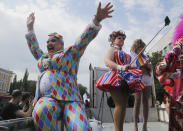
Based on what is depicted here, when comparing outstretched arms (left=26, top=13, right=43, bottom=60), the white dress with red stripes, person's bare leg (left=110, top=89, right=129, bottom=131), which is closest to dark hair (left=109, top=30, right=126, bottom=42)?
the white dress with red stripes

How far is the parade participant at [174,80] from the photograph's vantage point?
129cm

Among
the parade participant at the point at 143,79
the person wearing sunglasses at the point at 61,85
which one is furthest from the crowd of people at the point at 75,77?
the parade participant at the point at 143,79

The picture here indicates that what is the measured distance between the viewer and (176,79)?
53.8 inches

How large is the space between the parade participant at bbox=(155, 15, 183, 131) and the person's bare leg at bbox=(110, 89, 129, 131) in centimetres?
49

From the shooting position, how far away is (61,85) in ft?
5.01

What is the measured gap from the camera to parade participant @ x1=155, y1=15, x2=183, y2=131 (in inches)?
50.8

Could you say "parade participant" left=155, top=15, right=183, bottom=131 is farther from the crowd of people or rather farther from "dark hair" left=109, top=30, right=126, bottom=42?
"dark hair" left=109, top=30, right=126, bottom=42

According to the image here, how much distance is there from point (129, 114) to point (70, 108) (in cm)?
592

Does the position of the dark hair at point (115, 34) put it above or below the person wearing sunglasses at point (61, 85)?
above

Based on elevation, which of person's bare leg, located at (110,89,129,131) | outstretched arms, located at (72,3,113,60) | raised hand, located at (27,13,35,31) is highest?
raised hand, located at (27,13,35,31)

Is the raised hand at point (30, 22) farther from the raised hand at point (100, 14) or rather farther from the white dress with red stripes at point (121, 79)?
the white dress with red stripes at point (121, 79)

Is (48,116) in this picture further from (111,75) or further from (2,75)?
(2,75)

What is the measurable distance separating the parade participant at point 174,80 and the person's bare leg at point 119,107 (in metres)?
0.49

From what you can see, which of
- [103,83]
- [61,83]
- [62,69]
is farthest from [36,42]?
[103,83]
